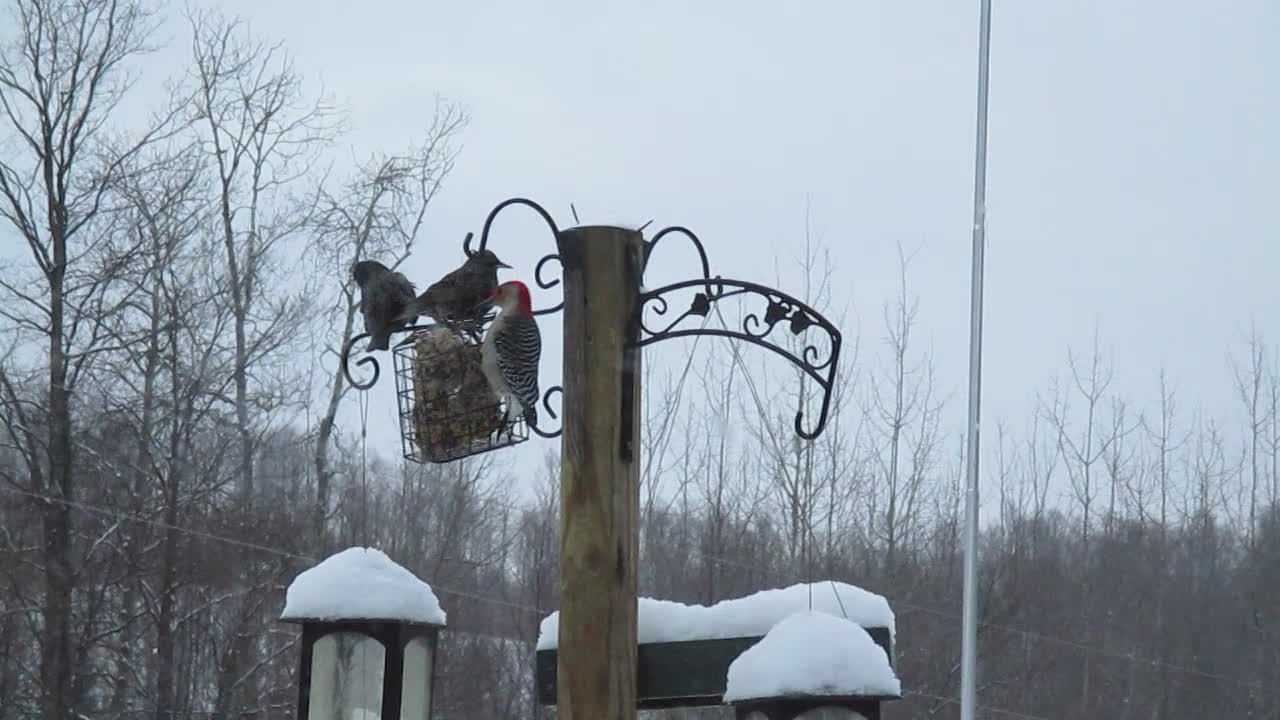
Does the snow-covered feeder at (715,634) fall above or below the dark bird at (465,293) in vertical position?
below

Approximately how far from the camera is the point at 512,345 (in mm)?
2520

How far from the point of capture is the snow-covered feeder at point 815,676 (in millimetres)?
2037

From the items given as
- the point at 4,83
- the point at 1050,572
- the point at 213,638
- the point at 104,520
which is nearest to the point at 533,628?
the point at 213,638

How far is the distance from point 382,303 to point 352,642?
0.63 metres

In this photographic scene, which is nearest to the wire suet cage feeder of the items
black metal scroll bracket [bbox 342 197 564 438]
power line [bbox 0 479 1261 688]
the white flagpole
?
black metal scroll bracket [bbox 342 197 564 438]

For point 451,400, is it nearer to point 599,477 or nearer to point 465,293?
point 465,293

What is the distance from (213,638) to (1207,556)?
1408 cm

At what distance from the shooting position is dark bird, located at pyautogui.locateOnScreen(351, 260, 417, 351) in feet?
8.82

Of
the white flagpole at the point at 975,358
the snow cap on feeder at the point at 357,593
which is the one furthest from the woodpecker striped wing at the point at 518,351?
the white flagpole at the point at 975,358

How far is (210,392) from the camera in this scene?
13195 millimetres

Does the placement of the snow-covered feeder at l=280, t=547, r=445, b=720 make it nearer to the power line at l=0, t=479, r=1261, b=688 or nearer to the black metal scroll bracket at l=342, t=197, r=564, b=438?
the black metal scroll bracket at l=342, t=197, r=564, b=438

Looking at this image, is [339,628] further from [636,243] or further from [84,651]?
[84,651]

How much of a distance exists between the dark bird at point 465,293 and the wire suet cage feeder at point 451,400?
0.06 metres

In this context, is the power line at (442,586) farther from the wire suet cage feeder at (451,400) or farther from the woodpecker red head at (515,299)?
the woodpecker red head at (515,299)
